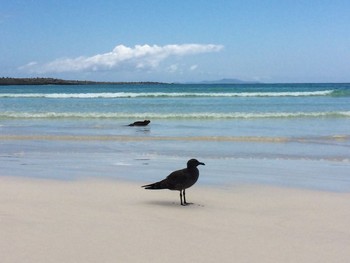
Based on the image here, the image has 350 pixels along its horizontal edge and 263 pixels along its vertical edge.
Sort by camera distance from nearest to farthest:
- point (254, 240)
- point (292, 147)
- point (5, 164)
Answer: point (254, 240) → point (5, 164) → point (292, 147)

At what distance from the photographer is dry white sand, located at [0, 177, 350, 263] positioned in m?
3.63

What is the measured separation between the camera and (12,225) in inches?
168

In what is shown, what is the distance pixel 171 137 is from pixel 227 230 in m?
8.50

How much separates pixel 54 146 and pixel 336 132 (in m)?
7.37

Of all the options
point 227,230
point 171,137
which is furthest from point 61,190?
point 171,137

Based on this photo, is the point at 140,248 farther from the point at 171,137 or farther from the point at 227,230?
the point at 171,137

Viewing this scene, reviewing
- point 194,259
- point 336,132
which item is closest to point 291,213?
point 194,259

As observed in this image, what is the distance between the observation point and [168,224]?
4.46 m

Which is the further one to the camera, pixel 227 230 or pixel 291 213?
pixel 291 213

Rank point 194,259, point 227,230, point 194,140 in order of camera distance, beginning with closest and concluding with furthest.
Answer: point 194,259, point 227,230, point 194,140

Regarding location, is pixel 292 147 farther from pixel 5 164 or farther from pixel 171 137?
pixel 5 164

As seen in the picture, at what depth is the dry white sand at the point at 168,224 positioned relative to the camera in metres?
3.63

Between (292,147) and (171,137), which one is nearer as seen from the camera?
(292,147)

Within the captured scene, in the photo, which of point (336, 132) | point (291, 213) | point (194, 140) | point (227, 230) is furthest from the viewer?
point (336, 132)
